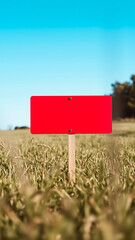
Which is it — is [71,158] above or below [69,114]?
below

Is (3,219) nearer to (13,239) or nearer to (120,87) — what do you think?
(13,239)

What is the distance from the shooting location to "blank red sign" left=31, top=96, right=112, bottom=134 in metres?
2.32

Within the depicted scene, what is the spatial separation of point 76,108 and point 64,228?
4.92 feet

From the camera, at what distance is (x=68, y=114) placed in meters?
2.32

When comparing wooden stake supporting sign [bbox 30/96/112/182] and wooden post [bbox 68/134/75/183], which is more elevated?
wooden stake supporting sign [bbox 30/96/112/182]

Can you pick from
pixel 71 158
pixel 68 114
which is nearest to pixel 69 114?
pixel 68 114

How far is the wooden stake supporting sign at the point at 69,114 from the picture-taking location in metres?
2.32

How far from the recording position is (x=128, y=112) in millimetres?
41344

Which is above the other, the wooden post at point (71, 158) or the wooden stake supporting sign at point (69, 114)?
the wooden stake supporting sign at point (69, 114)

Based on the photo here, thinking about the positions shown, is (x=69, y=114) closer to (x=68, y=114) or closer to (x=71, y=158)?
(x=68, y=114)

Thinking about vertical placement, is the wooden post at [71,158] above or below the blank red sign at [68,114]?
below

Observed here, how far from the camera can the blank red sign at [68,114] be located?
2318mm

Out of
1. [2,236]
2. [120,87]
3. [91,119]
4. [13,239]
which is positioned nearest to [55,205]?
[2,236]

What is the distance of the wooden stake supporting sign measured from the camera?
91.2 inches
